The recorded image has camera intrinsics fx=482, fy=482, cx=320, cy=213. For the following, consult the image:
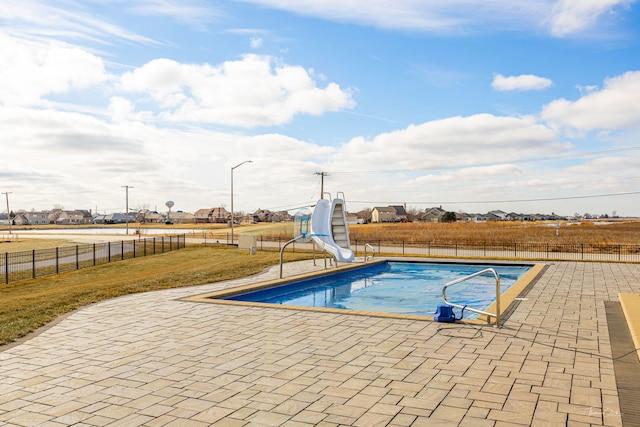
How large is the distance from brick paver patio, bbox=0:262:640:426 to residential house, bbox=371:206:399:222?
13550 centimetres

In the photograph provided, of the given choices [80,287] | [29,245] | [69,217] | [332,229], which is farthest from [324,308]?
[69,217]

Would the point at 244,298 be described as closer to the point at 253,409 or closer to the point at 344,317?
the point at 344,317

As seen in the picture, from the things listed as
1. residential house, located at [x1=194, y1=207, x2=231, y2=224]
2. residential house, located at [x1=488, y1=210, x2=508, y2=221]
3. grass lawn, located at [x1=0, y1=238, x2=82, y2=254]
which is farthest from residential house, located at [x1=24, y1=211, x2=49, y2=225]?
residential house, located at [x1=488, y1=210, x2=508, y2=221]

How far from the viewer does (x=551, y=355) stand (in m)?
7.02

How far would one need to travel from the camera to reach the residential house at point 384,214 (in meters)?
145

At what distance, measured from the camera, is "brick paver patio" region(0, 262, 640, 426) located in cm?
486

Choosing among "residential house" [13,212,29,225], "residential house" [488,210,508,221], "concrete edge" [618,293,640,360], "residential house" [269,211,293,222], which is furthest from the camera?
"residential house" [269,211,293,222]

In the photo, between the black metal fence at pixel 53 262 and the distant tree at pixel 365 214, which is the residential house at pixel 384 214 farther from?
the black metal fence at pixel 53 262

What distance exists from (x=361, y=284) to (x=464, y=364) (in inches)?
486

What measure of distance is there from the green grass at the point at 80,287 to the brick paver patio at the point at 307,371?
765 millimetres

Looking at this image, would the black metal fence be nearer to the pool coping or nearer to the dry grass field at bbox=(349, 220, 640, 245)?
the pool coping

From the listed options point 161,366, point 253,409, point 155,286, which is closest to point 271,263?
point 155,286

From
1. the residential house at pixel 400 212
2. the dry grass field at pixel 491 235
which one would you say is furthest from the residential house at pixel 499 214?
the dry grass field at pixel 491 235

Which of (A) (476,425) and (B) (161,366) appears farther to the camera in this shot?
(B) (161,366)
